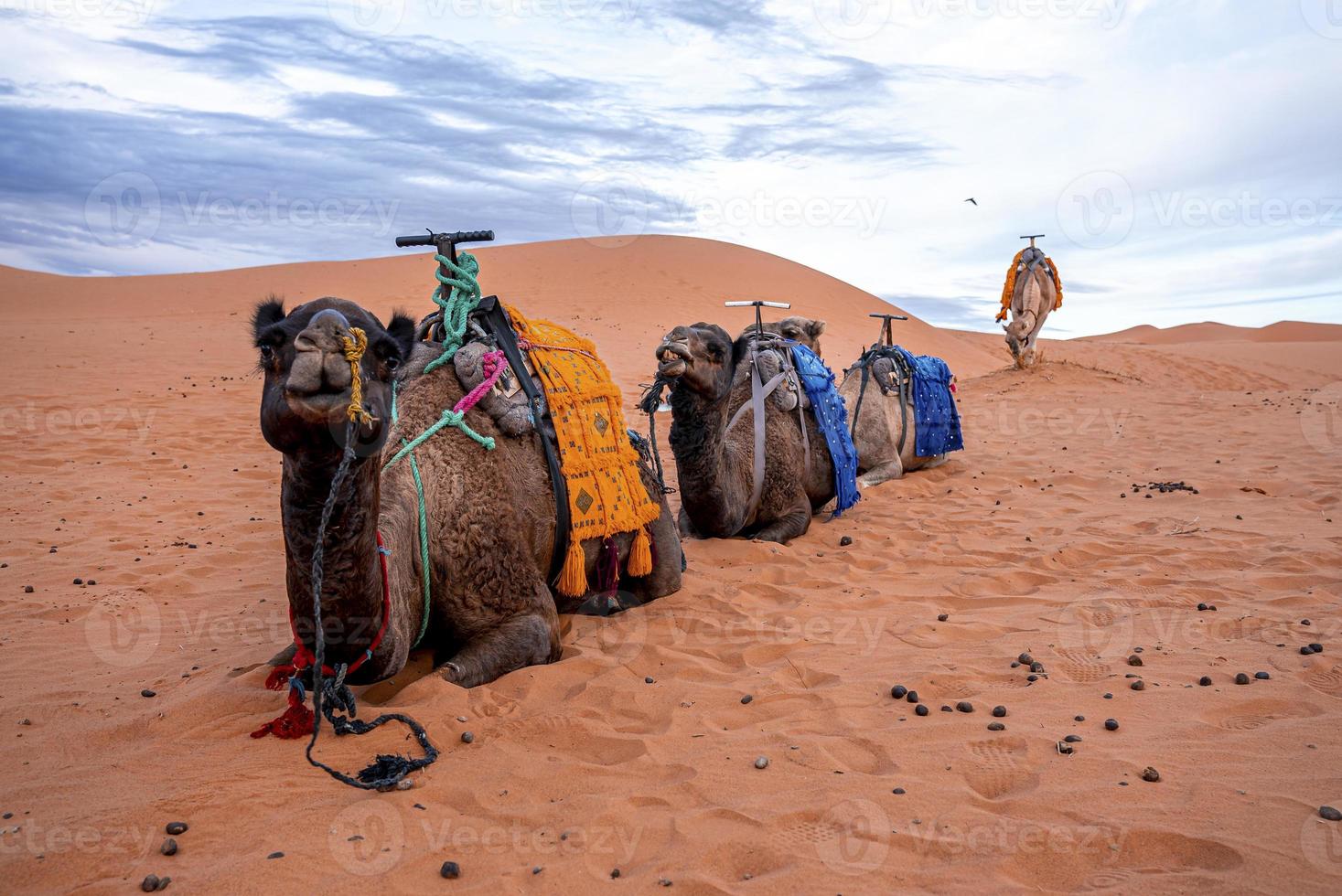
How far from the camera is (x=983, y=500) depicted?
8938mm

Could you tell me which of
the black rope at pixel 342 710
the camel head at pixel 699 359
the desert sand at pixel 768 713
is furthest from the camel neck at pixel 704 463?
the black rope at pixel 342 710

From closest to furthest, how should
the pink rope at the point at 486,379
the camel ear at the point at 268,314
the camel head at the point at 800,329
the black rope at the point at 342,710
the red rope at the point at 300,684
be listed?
the black rope at the point at 342,710 < the camel ear at the point at 268,314 < the red rope at the point at 300,684 < the pink rope at the point at 486,379 < the camel head at the point at 800,329

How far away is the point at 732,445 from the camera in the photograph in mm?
7109

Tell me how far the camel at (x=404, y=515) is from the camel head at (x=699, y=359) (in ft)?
2.55

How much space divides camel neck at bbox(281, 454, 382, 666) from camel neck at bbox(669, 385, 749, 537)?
324 cm

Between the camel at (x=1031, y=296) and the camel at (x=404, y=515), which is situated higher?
the camel at (x=1031, y=296)

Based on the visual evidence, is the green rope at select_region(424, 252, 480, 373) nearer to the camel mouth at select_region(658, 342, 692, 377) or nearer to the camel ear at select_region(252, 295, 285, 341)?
the camel mouth at select_region(658, 342, 692, 377)

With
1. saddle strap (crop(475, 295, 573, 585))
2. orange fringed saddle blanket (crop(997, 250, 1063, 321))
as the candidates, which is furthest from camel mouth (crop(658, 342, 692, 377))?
orange fringed saddle blanket (crop(997, 250, 1063, 321))

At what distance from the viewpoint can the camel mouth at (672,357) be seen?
5629mm

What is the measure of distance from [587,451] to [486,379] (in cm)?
71

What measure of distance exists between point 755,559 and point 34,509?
6515 millimetres

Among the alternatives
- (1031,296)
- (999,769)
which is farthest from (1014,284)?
(999,769)

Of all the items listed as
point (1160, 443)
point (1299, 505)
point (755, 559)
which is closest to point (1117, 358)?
point (1160, 443)

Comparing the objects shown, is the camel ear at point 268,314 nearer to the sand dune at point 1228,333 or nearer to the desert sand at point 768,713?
the desert sand at point 768,713
